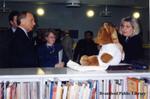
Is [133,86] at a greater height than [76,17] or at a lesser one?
lesser

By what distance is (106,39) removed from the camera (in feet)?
9.48

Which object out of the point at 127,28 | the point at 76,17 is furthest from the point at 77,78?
the point at 76,17

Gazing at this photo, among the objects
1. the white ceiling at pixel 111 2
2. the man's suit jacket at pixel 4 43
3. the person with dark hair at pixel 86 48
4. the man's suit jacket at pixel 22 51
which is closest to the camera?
the man's suit jacket at pixel 22 51

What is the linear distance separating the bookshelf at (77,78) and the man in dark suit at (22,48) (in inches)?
19.8

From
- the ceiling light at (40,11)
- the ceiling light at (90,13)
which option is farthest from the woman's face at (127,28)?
the ceiling light at (90,13)

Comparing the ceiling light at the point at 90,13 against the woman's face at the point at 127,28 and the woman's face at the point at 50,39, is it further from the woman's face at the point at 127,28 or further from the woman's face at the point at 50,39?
the woman's face at the point at 127,28

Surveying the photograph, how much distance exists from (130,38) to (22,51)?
1.18m

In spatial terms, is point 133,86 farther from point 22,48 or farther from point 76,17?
point 76,17

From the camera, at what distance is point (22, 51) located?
125 inches

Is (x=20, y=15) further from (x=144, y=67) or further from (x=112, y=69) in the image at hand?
(x=144, y=67)

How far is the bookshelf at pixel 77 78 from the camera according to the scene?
254 centimetres

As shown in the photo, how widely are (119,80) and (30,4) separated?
23.2ft

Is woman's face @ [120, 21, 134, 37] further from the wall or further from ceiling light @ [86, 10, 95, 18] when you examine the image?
ceiling light @ [86, 10, 95, 18]

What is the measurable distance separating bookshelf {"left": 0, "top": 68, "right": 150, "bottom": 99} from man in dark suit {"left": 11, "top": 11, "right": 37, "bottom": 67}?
19.8 inches
